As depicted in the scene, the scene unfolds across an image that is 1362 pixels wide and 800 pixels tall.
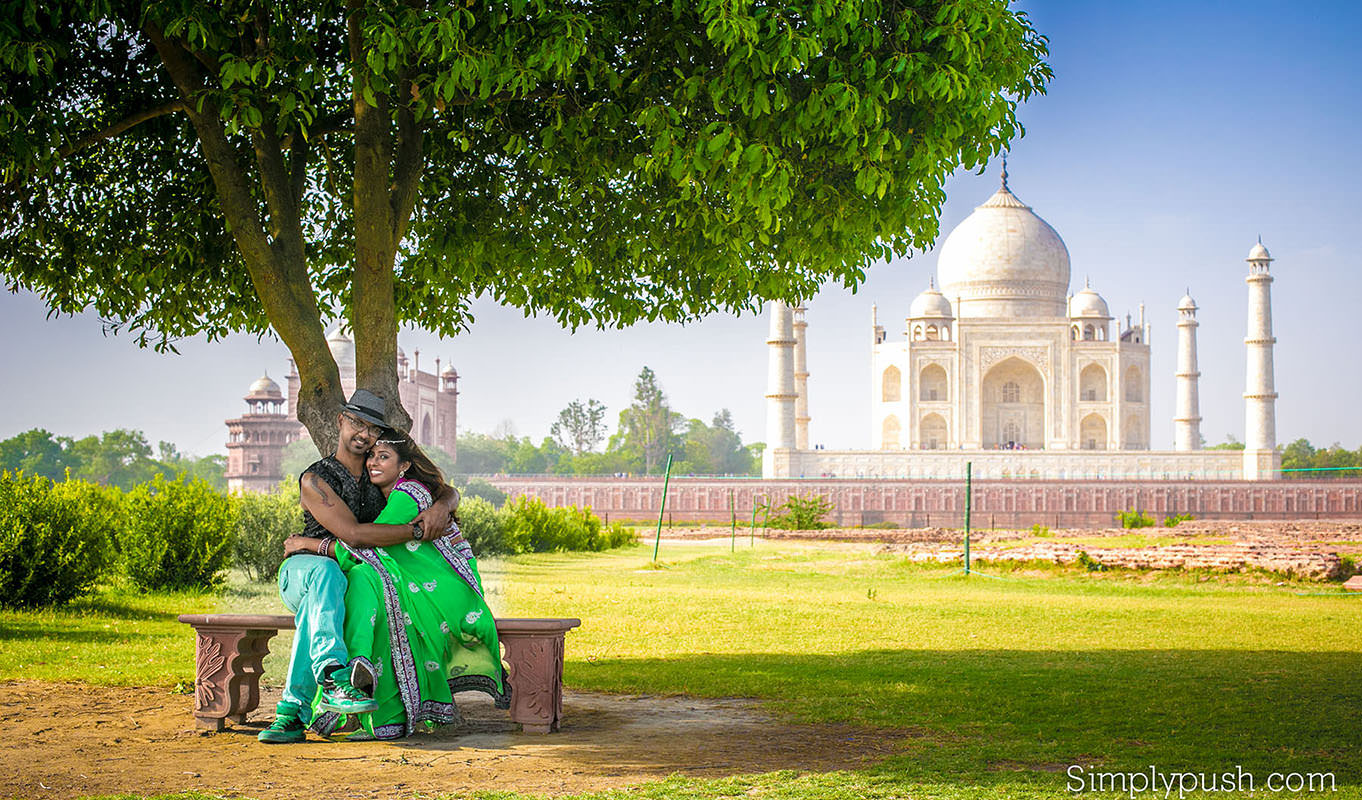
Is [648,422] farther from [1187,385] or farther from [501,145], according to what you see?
[501,145]

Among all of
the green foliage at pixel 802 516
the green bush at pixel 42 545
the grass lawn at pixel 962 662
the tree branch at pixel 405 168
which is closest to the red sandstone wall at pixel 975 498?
the green foliage at pixel 802 516

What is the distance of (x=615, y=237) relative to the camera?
6.70 m

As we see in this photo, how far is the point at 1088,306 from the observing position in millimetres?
45438

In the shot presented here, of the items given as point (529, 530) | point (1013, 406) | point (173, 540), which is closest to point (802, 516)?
point (529, 530)

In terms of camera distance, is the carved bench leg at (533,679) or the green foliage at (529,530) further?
the green foliage at (529,530)

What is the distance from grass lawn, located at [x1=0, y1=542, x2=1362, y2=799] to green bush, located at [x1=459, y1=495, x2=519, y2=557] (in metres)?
2.66

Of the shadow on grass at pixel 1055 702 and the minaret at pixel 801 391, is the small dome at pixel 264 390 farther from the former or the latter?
the shadow on grass at pixel 1055 702

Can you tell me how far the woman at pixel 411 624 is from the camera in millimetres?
4266

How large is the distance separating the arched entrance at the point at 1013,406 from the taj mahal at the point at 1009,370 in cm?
5

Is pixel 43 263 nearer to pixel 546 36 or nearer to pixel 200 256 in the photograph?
pixel 200 256

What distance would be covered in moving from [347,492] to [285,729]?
839 millimetres

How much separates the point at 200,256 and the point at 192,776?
3786mm

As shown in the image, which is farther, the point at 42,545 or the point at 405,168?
the point at 42,545

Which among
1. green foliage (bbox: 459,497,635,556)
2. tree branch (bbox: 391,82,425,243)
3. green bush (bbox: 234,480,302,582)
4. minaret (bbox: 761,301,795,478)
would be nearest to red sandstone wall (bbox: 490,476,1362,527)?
minaret (bbox: 761,301,795,478)
